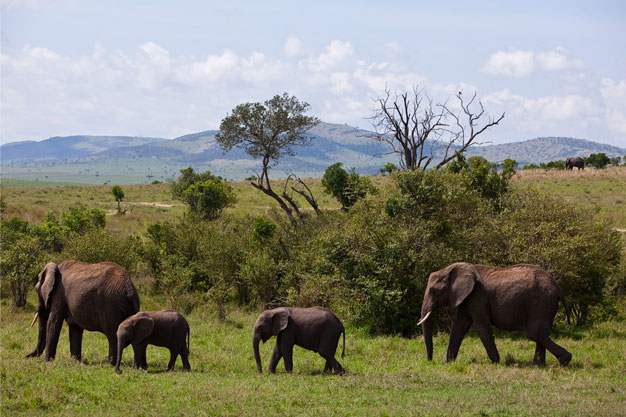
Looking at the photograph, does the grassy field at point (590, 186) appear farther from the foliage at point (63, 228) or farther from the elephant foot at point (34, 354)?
the elephant foot at point (34, 354)

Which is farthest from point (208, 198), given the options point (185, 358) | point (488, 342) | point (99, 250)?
point (488, 342)

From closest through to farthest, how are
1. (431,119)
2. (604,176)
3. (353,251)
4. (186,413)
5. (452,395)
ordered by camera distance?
(186,413)
(452,395)
(353,251)
(431,119)
(604,176)

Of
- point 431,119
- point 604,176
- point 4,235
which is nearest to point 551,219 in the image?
point 431,119

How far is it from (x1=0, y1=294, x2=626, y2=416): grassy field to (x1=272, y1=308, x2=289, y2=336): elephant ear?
3.53 feet

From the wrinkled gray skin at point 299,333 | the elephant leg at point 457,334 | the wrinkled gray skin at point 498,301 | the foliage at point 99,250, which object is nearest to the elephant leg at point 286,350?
the wrinkled gray skin at point 299,333

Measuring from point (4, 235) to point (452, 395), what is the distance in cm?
2691

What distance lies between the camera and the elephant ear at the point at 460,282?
17.7 meters

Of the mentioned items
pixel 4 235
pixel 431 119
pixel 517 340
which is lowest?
pixel 517 340

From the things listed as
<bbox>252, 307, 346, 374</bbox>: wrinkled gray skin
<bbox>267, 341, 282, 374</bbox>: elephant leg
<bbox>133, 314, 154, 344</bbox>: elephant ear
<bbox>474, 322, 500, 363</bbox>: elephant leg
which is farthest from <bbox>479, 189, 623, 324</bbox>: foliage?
<bbox>133, 314, 154, 344</bbox>: elephant ear

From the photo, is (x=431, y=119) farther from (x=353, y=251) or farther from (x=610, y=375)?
(x=610, y=375)

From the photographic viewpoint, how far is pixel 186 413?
12.3 meters

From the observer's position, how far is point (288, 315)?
16438mm

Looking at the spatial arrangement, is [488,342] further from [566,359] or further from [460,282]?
[566,359]

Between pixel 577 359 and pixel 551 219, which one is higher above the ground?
pixel 551 219
